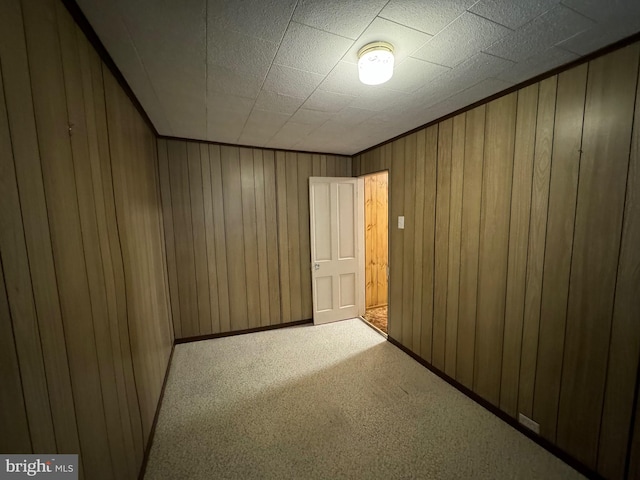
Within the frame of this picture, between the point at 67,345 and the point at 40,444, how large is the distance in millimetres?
291

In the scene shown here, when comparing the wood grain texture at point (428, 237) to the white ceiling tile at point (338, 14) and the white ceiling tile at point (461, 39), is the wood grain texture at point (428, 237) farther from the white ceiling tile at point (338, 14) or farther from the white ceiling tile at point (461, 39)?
the white ceiling tile at point (338, 14)

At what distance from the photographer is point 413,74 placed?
157 centimetres

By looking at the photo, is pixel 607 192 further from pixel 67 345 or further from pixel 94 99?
pixel 94 99

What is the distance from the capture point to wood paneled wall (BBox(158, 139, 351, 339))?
2980mm

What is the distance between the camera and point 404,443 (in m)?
1.73

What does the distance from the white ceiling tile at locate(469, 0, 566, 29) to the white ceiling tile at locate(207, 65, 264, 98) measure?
1195mm

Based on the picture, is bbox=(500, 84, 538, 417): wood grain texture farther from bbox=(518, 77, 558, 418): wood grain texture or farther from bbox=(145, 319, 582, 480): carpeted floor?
bbox=(145, 319, 582, 480): carpeted floor

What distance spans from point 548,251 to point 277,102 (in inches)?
84.4

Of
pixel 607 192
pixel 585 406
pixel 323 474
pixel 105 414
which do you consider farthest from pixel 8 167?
pixel 585 406

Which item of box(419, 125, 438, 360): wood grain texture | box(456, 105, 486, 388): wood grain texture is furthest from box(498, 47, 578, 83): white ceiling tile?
box(419, 125, 438, 360): wood grain texture

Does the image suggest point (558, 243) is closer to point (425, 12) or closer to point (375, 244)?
point (425, 12)

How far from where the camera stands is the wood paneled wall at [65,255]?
69 centimetres

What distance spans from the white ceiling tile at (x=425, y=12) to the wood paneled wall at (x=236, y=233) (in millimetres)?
2401

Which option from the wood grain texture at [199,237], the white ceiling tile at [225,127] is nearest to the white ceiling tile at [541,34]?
the white ceiling tile at [225,127]
